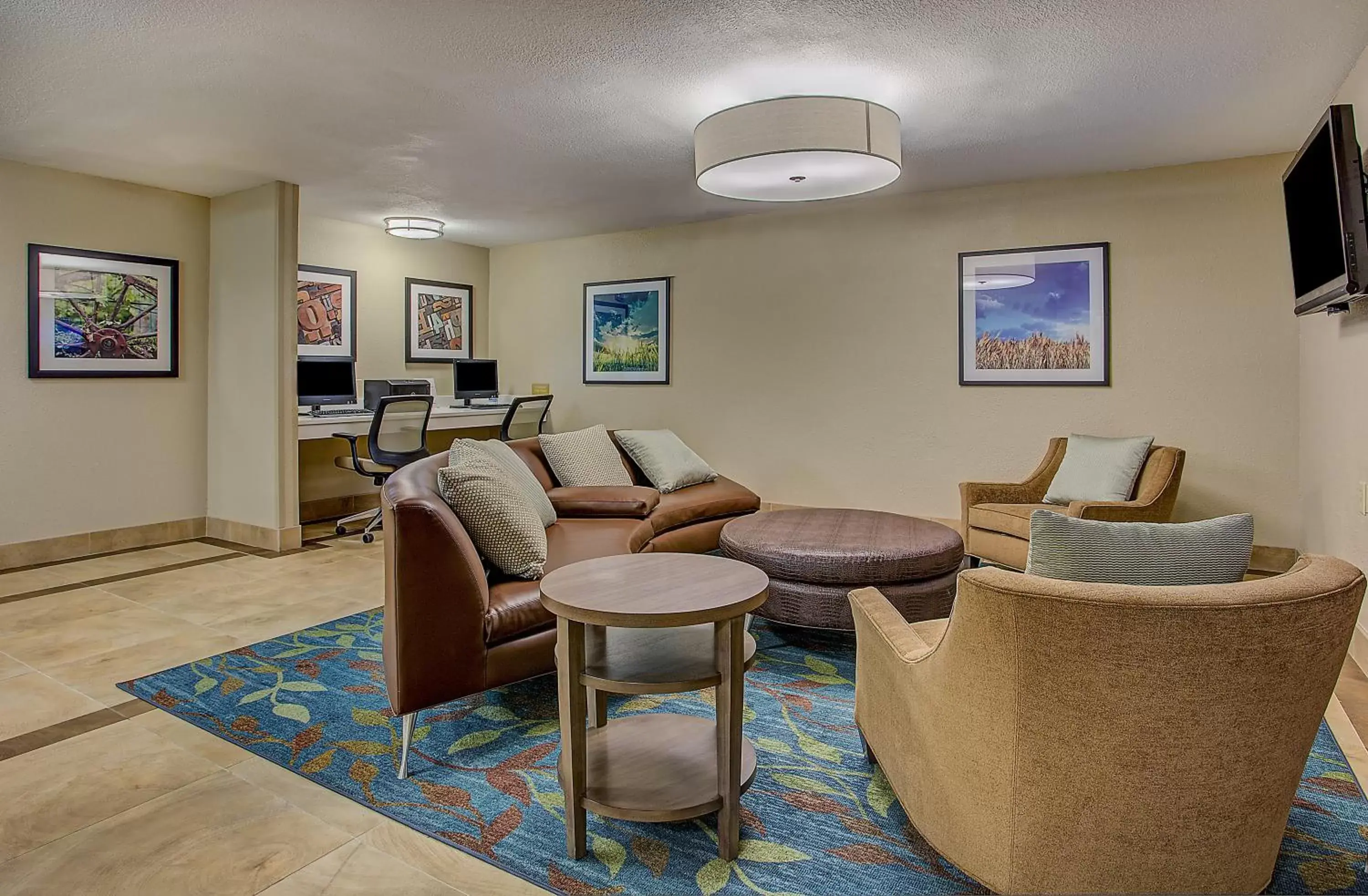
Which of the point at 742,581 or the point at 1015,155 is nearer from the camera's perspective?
the point at 742,581

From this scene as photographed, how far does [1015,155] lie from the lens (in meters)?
4.48

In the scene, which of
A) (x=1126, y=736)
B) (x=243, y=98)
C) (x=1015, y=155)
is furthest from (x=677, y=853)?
(x=1015, y=155)

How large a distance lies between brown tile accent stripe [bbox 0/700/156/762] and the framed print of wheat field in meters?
4.75

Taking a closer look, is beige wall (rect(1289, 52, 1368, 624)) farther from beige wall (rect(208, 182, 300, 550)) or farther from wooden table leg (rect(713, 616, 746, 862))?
beige wall (rect(208, 182, 300, 550))

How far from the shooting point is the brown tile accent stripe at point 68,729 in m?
2.44

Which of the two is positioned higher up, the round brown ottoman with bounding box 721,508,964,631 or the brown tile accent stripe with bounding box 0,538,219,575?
the round brown ottoman with bounding box 721,508,964,631

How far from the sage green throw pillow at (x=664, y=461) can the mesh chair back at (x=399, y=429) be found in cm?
158

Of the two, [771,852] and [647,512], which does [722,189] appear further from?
[771,852]

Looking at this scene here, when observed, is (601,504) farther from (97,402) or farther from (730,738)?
(97,402)

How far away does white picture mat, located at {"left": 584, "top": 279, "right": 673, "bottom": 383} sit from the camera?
661cm

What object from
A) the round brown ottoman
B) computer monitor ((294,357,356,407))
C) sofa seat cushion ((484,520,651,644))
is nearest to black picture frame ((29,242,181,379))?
computer monitor ((294,357,356,407))

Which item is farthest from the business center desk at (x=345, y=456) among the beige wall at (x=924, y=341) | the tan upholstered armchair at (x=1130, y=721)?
the tan upholstered armchair at (x=1130, y=721)

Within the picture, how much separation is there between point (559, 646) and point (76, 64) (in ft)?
10.5

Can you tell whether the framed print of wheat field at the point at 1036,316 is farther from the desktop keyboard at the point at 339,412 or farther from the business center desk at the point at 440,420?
the desktop keyboard at the point at 339,412
